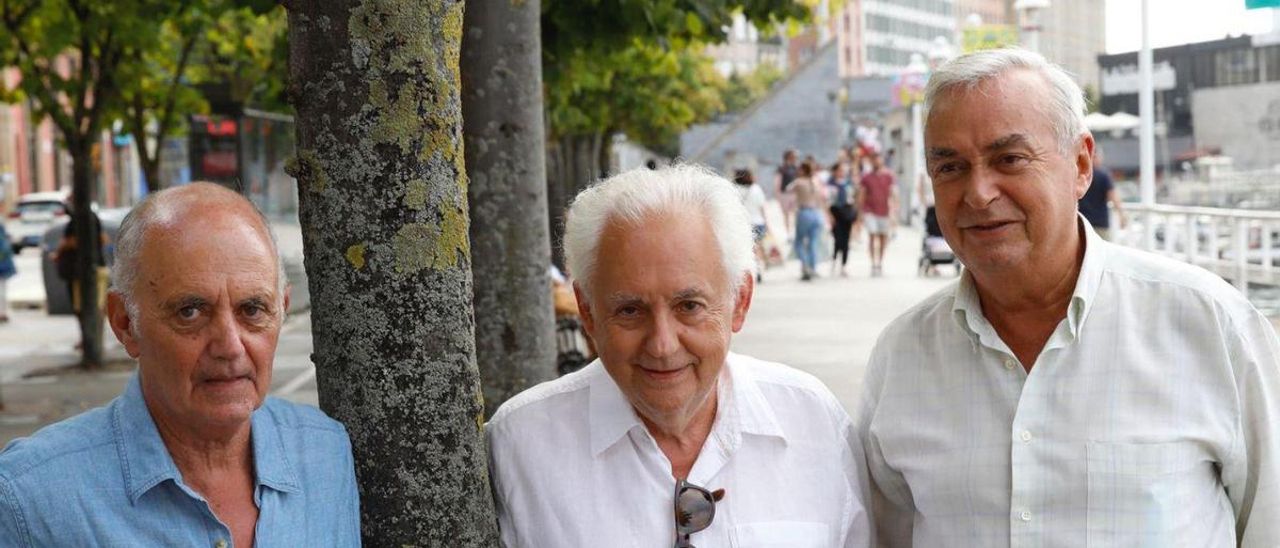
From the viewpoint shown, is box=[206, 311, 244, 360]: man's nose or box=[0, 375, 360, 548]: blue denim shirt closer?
box=[0, 375, 360, 548]: blue denim shirt

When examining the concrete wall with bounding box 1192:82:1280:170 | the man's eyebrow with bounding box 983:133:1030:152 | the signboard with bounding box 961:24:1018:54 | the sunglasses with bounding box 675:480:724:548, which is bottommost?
the sunglasses with bounding box 675:480:724:548

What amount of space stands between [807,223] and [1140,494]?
20.1 meters

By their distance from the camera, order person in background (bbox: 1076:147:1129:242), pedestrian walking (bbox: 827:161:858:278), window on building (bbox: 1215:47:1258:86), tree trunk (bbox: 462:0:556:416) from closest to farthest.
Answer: tree trunk (bbox: 462:0:556:416), person in background (bbox: 1076:147:1129:242), window on building (bbox: 1215:47:1258:86), pedestrian walking (bbox: 827:161:858:278)

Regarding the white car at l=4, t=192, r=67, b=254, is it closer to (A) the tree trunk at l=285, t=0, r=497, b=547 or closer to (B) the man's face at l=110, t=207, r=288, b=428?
(A) the tree trunk at l=285, t=0, r=497, b=547

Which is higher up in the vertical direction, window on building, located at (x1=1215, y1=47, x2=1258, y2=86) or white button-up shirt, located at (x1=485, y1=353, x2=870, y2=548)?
window on building, located at (x1=1215, y1=47, x2=1258, y2=86)

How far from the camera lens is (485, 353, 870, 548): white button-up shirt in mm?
3100


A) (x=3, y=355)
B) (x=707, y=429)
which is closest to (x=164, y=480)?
(x=707, y=429)

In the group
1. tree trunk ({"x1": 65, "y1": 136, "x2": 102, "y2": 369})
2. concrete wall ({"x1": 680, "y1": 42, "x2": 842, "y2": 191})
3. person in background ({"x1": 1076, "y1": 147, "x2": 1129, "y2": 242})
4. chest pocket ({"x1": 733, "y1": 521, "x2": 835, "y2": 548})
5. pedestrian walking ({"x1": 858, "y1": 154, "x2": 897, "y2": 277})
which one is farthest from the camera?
concrete wall ({"x1": 680, "y1": 42, "x2": 842, "y2": 191})

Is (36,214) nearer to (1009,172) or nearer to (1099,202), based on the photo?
(1099,202)

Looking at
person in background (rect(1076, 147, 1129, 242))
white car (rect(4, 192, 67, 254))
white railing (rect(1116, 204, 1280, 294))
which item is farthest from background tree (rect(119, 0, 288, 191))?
white car (rect(4, 192, 67, 254))

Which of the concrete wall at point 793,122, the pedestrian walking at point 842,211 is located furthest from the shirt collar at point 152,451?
the concrete wall at point 793,122

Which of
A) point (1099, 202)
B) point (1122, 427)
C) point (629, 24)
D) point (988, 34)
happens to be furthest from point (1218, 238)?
point (1122, 427)

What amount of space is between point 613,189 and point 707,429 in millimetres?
506

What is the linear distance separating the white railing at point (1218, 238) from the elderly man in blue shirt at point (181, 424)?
12.7m
